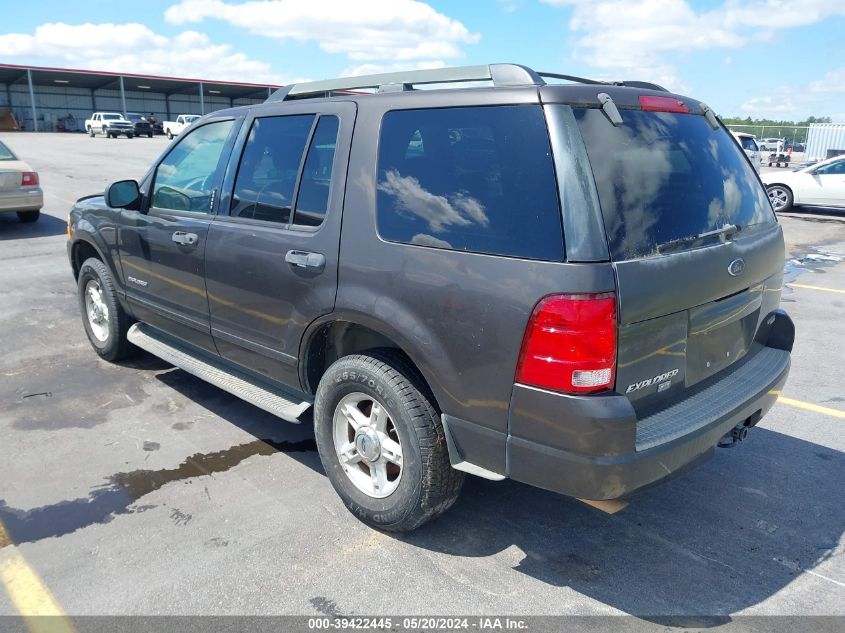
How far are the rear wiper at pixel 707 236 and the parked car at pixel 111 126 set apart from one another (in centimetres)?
5124

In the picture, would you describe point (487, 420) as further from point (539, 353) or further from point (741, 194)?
point (741, 194)

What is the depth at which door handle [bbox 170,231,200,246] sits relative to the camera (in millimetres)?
3938

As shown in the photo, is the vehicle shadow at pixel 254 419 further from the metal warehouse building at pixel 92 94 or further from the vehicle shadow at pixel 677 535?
the metal warehouse building at pixel 92 94

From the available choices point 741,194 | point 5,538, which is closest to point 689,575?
point 741,194

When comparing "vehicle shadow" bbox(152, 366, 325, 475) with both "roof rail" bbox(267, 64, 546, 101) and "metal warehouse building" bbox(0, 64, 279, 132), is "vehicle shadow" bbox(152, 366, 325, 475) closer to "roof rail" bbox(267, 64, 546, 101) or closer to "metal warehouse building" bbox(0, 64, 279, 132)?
"roof rail" bbox(267, 64, 546, 101)

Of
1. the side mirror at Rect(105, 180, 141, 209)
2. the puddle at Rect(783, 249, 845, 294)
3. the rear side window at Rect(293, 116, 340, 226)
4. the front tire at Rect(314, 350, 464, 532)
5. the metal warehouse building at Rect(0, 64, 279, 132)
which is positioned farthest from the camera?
the metal warehouse building at Rect(0, 64, 279, 132)

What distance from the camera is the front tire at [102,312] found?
16.5 ft

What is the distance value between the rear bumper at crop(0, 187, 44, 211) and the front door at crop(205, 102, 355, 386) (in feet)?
29.6

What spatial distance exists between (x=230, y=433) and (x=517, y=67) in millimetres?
2765

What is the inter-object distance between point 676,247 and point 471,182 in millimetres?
857

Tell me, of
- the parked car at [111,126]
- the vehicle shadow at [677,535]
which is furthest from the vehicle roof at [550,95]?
the parked car at [111,126]

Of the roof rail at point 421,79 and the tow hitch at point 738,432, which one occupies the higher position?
the roof rail at point 421,79

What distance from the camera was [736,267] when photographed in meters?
2.91

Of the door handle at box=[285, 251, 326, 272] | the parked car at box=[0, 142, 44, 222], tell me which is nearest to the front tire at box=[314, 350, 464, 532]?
the door handle at box=[285, 251, 326, 272]
